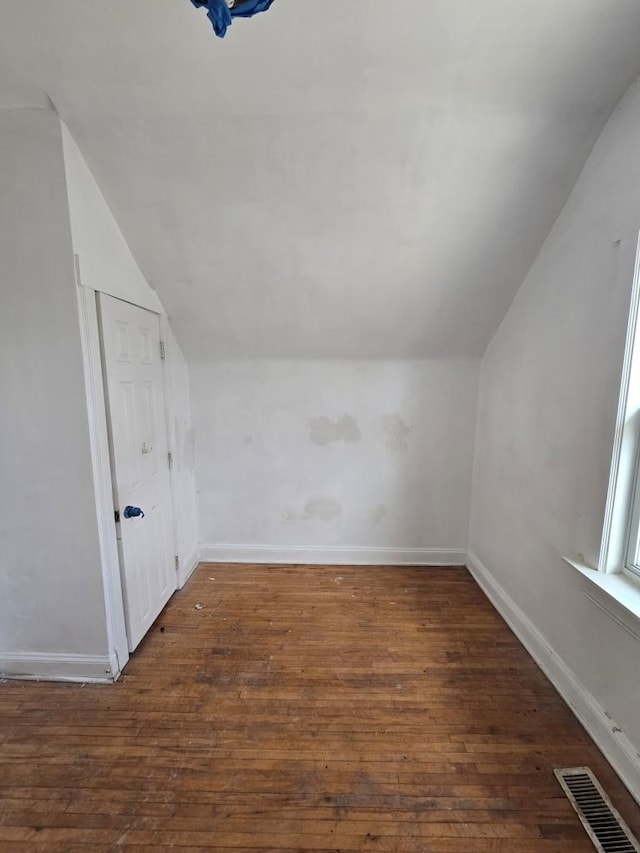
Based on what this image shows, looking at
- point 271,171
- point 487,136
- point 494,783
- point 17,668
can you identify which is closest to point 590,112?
point 487,136

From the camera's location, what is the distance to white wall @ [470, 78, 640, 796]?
152 cm

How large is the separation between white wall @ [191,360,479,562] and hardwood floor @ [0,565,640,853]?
756 millimetres

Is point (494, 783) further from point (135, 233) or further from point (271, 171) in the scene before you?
point (135, 233)

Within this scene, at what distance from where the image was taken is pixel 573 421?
5.96ft

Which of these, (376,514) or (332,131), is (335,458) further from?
(332,131)

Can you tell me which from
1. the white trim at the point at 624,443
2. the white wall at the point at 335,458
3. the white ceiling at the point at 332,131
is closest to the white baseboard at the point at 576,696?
the white trim at the point at 624,443

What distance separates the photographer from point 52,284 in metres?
1.64

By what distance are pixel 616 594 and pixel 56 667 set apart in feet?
8.42

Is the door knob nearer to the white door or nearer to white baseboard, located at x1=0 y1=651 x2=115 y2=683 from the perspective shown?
the white door

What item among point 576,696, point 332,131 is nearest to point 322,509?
point 576,696

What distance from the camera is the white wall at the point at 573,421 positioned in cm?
152

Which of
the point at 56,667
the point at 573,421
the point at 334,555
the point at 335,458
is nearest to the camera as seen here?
the point at 573,421

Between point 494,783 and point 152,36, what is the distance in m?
2.96

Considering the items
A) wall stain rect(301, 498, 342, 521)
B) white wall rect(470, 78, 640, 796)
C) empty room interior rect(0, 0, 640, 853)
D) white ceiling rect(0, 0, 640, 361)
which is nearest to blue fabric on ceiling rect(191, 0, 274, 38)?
empty room interior rect(0, 0, 640, 853)
